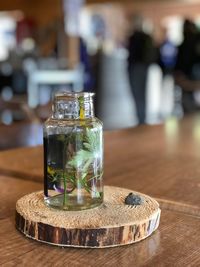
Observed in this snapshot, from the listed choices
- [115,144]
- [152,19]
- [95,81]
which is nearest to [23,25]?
[152,19]

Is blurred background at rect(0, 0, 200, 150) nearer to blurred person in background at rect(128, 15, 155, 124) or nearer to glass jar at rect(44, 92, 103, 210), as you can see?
blurred person in background at rect(128, 15, 155, 124)

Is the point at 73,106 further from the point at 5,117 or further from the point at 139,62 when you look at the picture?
the point at 139,62

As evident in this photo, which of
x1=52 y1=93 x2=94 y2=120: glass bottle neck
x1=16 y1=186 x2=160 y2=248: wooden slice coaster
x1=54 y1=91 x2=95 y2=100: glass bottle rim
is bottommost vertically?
x1=16 y1=186 x2=160 y2=248: wooden slice coaster

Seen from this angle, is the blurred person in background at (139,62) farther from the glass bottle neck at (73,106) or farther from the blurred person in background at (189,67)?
the glass bottle neck at (73,106)

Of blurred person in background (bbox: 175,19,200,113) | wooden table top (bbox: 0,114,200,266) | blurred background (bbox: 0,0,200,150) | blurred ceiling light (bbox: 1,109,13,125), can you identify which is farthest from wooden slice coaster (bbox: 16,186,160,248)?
blurred person in background (bbox: 175,19,200,113)

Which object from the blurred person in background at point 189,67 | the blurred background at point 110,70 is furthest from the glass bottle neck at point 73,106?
the blurred person in background at point 189,67
